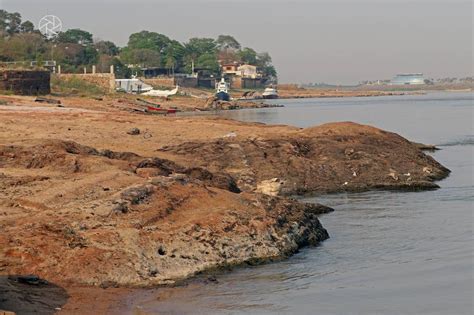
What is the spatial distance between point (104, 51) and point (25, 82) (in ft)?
306

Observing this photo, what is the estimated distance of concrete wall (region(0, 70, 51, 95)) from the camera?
45.9m

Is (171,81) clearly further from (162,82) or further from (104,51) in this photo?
(104,51)

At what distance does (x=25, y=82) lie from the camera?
48.0 m

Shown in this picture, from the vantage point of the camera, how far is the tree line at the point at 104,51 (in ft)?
296

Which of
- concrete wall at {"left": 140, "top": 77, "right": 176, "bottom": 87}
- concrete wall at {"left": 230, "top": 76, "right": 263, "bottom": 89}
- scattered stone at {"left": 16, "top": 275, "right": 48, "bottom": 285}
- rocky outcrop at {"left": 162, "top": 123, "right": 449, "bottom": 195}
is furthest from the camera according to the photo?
concrete wall at {"left": 230, "top": 76, "right": 263, "bottom": 89}

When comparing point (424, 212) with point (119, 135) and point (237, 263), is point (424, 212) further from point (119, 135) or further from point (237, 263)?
point (119, 135)

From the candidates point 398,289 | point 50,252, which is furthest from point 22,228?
point 398,289

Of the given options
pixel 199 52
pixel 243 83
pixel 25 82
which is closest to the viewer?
pixel 25 82

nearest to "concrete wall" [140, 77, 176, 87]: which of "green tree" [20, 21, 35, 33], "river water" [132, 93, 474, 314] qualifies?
"green tree" [20, 21, 35, 33]

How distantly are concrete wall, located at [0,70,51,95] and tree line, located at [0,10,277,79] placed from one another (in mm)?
19436

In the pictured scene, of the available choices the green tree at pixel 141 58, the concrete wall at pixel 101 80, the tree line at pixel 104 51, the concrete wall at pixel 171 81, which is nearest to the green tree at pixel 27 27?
the tree line at pixel 104 51

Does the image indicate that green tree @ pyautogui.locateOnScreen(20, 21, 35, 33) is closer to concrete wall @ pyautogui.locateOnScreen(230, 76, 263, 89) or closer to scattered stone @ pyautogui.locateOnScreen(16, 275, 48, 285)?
concrete wall @ pyautogui.locateOnScreen(230, 76, 263, 89)

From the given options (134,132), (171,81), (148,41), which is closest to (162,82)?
(171,81)

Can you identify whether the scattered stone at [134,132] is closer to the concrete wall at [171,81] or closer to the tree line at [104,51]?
the tree line at [104,51]
